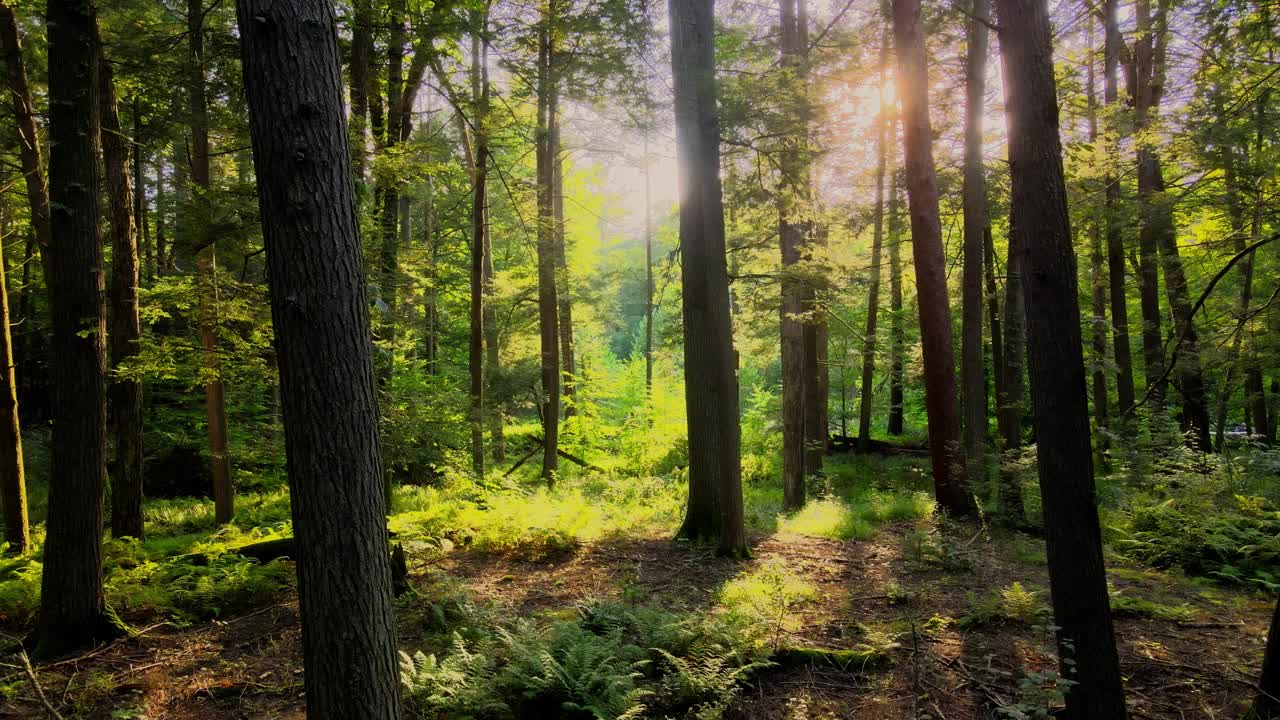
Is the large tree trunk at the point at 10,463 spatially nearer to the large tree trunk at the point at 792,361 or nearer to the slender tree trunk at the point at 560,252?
the slender tree trunk at the point at 560,252

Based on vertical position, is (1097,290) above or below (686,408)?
above

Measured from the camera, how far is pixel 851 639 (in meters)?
4.92

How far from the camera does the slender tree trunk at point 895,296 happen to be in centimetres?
1425

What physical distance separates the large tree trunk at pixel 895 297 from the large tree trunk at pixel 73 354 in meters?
11.8

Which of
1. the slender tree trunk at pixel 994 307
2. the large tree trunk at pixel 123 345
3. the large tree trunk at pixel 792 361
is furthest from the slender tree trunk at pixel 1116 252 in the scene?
the large tree trunk at pixel 123 345

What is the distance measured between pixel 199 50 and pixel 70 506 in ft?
19.4

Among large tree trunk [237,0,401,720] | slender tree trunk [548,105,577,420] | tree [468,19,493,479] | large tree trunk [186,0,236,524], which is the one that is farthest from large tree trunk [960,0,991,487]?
large tree trunk [186,0,236,524]

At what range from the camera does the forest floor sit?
391 centimetres

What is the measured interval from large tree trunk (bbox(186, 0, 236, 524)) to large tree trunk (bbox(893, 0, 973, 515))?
29.1 feet

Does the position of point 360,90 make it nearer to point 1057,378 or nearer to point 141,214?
point 1057,378

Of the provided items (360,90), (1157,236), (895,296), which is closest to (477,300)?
(360,90)

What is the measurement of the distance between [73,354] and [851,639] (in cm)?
640

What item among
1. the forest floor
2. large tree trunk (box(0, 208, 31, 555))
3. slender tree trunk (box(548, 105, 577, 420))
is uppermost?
slender tree trunk (box(548, 105, 577, 420))

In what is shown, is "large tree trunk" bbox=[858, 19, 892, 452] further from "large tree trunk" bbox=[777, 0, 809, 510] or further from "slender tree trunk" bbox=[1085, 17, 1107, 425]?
"slender tree trunk" bbox=[1085, 17, 1107, 425]
